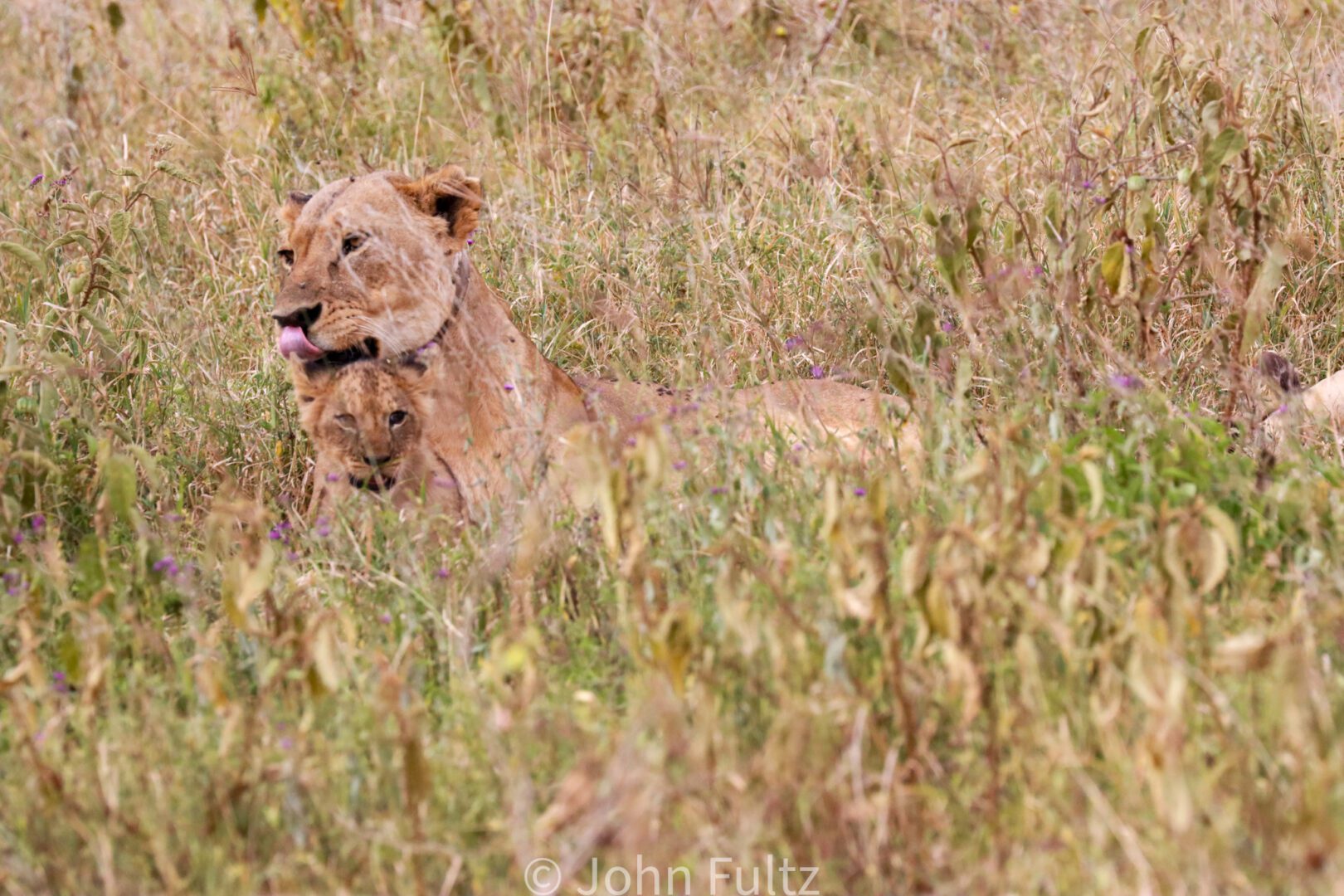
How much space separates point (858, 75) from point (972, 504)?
4.17m

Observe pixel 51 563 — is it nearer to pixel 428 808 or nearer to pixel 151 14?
pixel 428 808

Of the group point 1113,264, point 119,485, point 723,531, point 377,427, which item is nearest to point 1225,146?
point 1113,264

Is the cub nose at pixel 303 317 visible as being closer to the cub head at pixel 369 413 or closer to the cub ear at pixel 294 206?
the cub head at pixel 369 413

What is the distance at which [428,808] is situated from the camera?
2713mm

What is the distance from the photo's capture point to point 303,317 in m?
4.20

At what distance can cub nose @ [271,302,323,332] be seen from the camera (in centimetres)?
417

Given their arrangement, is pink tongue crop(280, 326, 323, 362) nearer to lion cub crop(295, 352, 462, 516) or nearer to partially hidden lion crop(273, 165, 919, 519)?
partially hidden lion crop(273, 165, 919, 519)

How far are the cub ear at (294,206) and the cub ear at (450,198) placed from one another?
340 millimetres

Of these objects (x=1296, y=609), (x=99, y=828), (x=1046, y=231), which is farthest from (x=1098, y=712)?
(x=1046, y=231)

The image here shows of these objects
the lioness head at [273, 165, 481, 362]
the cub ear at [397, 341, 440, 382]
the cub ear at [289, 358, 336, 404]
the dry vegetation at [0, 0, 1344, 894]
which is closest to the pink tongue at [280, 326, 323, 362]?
the lioness head at [273, 165, 481, 362]

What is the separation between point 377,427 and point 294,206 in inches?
29.6

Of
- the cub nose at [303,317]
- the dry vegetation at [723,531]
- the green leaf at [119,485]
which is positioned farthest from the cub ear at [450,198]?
the green leaf at [119,485]

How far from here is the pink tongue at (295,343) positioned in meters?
4.22

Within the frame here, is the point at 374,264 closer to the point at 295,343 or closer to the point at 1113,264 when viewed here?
the point at 295,343
